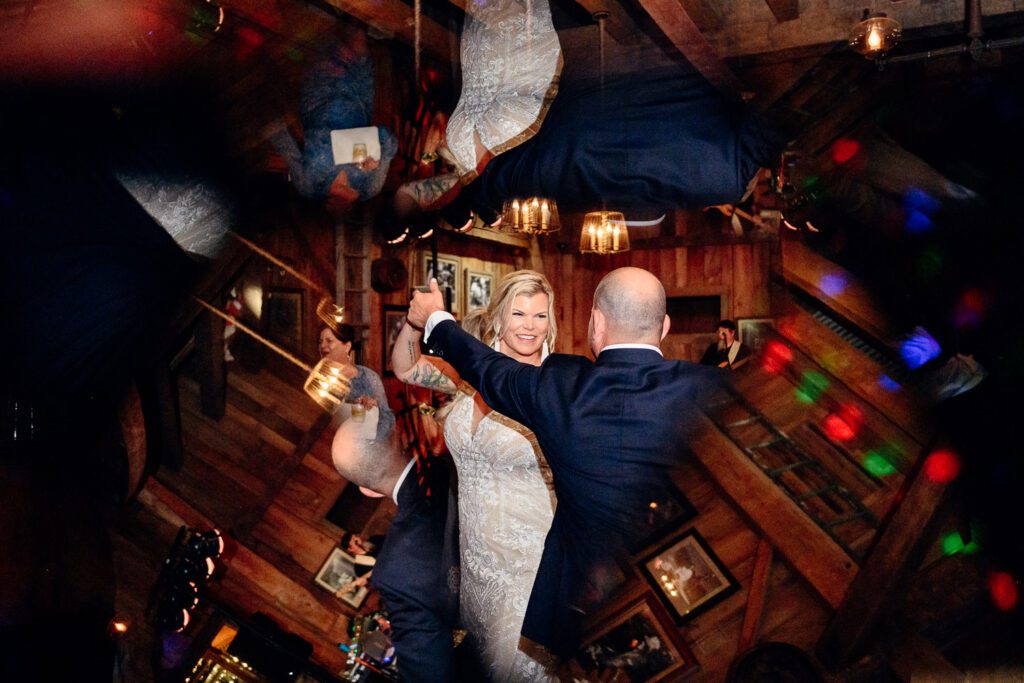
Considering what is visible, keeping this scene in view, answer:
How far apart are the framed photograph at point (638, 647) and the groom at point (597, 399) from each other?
385 mm

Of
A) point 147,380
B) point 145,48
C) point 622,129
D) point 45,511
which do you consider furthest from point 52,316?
point 622,129

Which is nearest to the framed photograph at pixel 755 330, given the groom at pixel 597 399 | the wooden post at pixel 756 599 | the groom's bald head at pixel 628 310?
the groom at pixel 597 399

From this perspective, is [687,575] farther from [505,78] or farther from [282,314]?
[505,78]

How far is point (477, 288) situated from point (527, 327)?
0.62 ft

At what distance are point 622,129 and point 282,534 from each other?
5.32 ft

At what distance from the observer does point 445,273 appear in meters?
1.65

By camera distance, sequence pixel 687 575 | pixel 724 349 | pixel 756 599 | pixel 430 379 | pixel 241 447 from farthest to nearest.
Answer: pixel 756 599
pixel 687 575
pixel 241 447
pixel 724 349
pixel 430 379

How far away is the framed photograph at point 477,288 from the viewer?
5.34 feet

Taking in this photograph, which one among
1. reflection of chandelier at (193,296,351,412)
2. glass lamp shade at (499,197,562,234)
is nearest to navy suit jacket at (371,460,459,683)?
reflection of chandelier at (193,296,351,412)

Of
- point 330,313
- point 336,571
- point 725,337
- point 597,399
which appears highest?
point 725,337

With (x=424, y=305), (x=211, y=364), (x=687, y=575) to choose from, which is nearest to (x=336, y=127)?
(x=424, y=305)

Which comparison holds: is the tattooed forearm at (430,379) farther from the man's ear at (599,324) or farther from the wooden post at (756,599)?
the wooden post at (756,599)

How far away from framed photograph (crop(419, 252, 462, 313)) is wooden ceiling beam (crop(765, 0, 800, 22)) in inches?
44.5

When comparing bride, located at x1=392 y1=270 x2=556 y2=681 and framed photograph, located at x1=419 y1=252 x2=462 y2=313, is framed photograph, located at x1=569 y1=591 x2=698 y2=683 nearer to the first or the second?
bride, located at x1=392 y1=270 x2=556 y2=681
